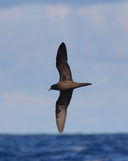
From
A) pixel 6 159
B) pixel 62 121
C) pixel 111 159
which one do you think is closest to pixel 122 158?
pixel 111 159

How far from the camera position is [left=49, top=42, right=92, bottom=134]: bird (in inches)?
704

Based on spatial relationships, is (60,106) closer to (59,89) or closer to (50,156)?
(59,89)

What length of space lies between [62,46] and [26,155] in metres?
57.4

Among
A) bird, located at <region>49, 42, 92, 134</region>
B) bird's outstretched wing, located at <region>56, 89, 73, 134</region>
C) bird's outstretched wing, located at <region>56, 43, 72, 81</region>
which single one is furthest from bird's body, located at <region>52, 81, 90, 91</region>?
bird's outstretched wing, located at <region>56, 89, 73, 134</region>

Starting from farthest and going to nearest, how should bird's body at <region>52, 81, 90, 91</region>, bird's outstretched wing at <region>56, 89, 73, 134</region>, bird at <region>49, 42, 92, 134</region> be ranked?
bird's outstretched wing at <region>56, 89, 73, 134</region> < bird at <region>49, 42, 92, 134</region> < bird's body at <region>52, 81, 90, 91</region>

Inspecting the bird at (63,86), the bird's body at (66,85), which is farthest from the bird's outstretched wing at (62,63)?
the bird's body at (66,85)

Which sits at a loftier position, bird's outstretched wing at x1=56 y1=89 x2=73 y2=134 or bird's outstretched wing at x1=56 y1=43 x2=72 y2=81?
bird's outstretched wing at x1=56 y1=43 x2=72 y2=81

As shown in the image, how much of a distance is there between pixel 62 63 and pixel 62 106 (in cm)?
166

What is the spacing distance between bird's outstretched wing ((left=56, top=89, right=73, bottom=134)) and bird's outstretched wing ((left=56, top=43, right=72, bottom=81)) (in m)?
0.77

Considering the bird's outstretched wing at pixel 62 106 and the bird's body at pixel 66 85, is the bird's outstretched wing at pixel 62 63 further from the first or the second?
the bird's outstretched wing at pixel 62 106

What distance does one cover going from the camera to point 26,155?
74500mm

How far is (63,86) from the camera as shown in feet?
58.7

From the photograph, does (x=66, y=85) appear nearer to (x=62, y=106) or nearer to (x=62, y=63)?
(x=62, y=63)

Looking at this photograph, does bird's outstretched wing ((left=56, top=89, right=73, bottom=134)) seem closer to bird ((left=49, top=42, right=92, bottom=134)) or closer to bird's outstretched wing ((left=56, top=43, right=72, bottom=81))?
bird ((left=49, top=42, right=92, bottom=134))
